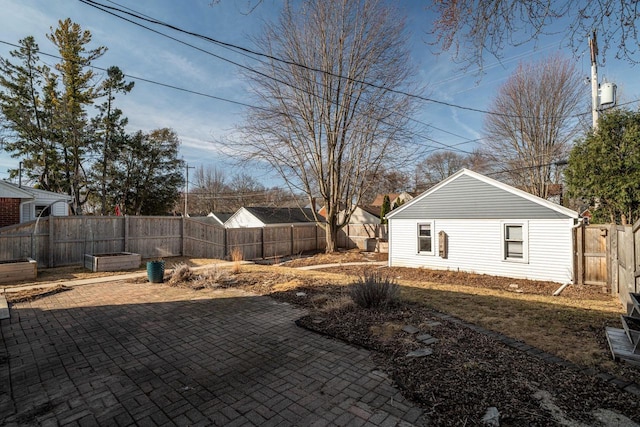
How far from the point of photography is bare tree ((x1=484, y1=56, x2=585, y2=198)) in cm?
1748

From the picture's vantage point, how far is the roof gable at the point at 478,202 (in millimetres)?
10406

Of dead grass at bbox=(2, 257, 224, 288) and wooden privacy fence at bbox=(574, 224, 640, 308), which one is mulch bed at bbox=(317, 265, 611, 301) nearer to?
wooden privacy fence at bbox=(574, 224, 640, 308)

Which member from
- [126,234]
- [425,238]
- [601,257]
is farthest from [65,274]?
[601,257]

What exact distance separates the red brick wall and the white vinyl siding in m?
17.2

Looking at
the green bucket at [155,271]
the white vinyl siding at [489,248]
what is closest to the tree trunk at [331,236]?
the white vinyl siding at [489,248]

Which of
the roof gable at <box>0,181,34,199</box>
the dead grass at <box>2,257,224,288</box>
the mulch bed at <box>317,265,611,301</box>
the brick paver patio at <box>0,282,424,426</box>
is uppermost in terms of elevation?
the roof gable at <box>0,181,34,199</box>

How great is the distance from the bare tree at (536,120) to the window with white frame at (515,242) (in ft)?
27.6

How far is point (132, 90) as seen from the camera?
23984 millimetres

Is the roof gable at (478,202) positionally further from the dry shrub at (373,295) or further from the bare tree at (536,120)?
the bare tree at (536,120)

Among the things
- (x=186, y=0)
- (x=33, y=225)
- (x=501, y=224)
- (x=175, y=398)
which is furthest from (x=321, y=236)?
(x=175, y=398)

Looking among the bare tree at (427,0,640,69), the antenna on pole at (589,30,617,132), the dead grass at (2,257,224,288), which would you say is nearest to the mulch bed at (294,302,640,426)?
the bare tree at (427,0,640,69)

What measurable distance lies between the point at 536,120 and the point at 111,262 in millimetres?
23254

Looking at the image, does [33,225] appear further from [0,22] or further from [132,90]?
[132,90]

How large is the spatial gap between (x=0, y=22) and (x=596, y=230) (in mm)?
15596
